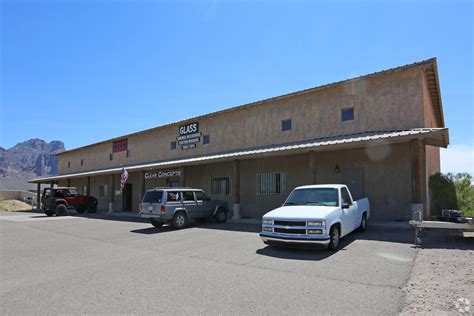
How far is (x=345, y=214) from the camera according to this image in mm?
8953

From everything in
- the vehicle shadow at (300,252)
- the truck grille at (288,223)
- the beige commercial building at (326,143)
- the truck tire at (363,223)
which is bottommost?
the vehicle shadow at (300,252)

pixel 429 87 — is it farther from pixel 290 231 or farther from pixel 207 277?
pixel 207 277

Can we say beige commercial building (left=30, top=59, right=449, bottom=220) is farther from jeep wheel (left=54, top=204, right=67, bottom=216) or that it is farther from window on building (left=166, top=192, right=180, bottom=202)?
jeep wheel (left=54, top=204, right=67, bottom=216)

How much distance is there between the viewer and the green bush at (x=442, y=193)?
13.6 metres

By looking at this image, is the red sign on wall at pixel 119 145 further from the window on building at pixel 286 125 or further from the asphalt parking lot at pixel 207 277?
the asphalt parking lot at pixel 207 277

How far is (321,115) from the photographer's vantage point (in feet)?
52.7

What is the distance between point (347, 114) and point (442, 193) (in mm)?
5302

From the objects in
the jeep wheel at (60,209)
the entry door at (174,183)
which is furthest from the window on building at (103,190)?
the entry door at (174,183)

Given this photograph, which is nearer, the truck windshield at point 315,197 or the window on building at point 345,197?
the truck windshield at point 315,197

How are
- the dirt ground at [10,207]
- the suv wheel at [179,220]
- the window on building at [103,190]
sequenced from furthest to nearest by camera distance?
the dirt ground at [10,207], the window on building at [103,190], the suv wheel at [179,220]

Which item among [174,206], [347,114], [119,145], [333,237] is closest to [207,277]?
[333,237]

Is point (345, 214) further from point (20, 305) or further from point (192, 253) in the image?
point (20, 305)

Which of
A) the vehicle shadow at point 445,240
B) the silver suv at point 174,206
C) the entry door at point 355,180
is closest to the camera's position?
the vehicle shadow at point 445,240

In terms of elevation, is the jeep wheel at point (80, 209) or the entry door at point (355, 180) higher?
the entry door at point (355, 180)
